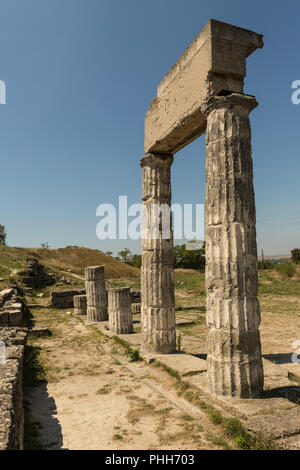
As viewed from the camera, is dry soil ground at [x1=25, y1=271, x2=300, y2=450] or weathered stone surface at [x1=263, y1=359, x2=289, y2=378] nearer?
dry soil ground at [x1=25, y1=271, x2=300, y2=450]

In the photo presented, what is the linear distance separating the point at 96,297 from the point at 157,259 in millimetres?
5872

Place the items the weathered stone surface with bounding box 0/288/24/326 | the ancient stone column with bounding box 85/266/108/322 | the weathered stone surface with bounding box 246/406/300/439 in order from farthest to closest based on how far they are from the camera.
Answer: the ancient stone column with bounding box 85/266/108/322 < the weathered stone surface with bounding box 0/288/24/326 < the weathered stone surface with bounding box 246/406/300/439

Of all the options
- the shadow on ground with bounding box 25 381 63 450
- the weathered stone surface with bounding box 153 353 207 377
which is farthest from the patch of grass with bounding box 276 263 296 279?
the shadow on ground with bounding box 25 381 63 450

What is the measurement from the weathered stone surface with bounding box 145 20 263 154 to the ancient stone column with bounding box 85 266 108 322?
7322 millimetres

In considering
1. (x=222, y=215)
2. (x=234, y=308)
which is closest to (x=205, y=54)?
(x=222, y=215)

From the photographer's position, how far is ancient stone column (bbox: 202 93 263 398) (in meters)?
5.30

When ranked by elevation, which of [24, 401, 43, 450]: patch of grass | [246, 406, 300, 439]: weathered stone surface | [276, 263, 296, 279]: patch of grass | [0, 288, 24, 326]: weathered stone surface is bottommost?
[24, 401, 43, 450]: patch of grass

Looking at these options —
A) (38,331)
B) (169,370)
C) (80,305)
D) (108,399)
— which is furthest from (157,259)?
(80,305)

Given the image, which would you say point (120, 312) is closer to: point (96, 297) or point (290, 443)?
point (96, 297)

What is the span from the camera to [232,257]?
212 inches

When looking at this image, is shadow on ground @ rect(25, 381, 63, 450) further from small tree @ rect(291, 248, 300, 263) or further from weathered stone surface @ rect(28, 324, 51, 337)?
small tree @ rect(291, 248, 300, 263)

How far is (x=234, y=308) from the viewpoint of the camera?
5336 mm
